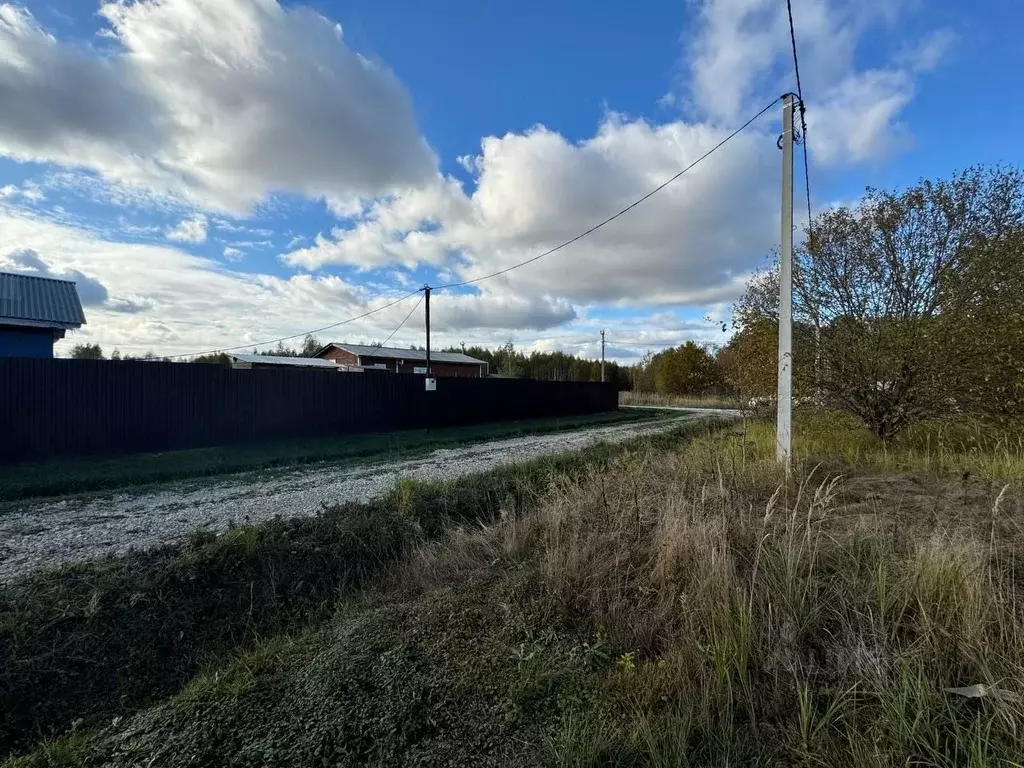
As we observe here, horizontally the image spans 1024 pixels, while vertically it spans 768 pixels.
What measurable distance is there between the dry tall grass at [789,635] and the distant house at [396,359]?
36953mm

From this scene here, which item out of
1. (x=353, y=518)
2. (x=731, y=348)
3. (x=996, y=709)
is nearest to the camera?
(x=996, y=709)

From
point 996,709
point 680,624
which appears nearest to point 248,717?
point 680,624

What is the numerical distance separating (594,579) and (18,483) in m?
9.22

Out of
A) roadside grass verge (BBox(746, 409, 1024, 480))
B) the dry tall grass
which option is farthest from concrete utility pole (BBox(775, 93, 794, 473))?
the dry tall grass

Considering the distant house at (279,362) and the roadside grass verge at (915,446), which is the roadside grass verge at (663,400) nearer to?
the distant house at (279,362)

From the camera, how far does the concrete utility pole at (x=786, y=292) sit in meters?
6.69

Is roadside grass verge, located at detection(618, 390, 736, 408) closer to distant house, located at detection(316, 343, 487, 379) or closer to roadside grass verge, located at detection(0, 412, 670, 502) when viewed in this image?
distant house, located at detection(316, 343, 487, 379)

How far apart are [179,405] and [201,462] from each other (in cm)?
258

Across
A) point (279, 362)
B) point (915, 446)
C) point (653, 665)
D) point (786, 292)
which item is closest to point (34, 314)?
point (653, 665)

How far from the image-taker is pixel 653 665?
8.21 feet

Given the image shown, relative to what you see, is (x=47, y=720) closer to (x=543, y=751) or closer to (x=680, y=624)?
(x=543, y=751)

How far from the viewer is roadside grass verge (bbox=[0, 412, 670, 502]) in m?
7.86

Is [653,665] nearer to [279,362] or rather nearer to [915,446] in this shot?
[915,446]

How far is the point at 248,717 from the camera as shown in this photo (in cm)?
232
